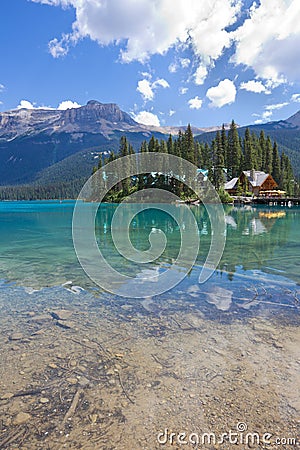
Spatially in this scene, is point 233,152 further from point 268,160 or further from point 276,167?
point 276,167

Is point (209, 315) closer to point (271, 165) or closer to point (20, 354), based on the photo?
point (20, 354)

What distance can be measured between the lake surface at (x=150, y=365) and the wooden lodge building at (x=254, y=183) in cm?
7312

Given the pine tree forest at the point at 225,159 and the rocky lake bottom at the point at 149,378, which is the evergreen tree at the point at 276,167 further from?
the rocky lake bottom at the point at 149,378

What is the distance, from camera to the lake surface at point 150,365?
12.2ft

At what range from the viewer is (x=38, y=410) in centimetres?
406

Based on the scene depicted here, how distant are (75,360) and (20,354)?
3.73 ft

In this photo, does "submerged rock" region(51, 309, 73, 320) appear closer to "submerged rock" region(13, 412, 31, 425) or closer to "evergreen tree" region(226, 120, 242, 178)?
"submerged rock" region(13, 412, 31, 425)

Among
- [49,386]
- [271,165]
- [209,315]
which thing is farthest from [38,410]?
[271,165]

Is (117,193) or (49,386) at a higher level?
(117,193)

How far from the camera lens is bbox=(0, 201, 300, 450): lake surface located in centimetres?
371

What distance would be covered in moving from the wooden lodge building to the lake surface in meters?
73.1

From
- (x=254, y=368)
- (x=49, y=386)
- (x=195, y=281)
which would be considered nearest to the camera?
(x=49, y=386)

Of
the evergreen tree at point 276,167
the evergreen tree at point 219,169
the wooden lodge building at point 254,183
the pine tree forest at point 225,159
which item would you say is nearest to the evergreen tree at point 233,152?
the pine tree forest at point 225,159

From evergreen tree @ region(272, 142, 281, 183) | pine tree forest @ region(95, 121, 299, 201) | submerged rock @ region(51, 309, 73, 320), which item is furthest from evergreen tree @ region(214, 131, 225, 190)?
submerged rock @ region(51, 309, 73, 320)
